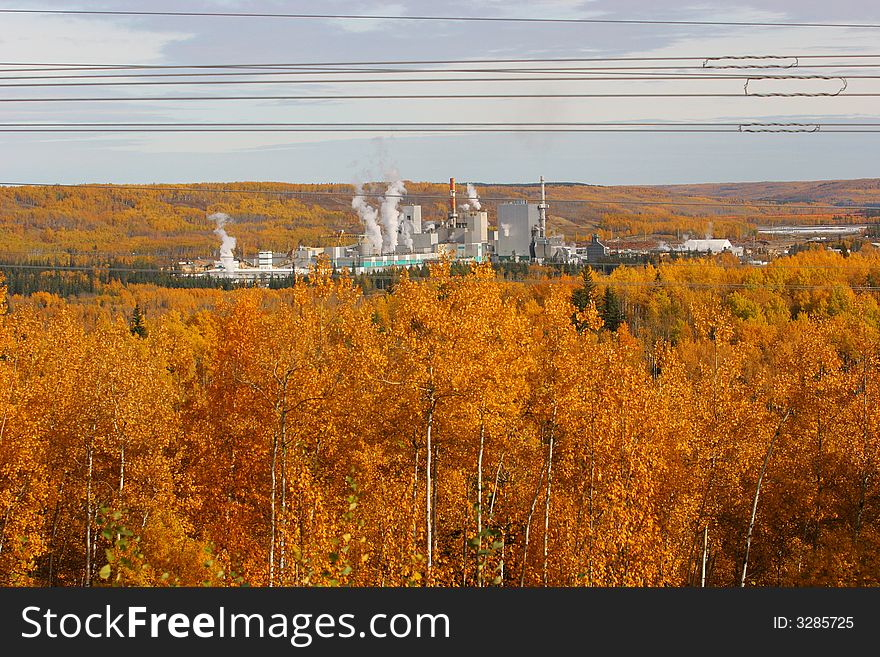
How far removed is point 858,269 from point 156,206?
359ft

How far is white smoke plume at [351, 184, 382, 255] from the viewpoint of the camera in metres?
97.2

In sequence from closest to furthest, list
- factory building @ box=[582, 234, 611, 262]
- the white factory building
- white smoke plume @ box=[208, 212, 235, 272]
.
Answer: the white factory building → white smoke plume @ box=[208, 212, 235, 272] → factory building @ box=[582, 234, 611, 262]

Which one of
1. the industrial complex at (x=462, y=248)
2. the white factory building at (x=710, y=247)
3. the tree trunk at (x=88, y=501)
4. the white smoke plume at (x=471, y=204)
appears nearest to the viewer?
the tree trunk at (x=88, y=501)

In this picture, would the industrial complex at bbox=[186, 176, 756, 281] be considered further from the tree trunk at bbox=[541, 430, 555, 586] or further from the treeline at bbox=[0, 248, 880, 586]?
the tree trunk at bbox=[541, 430, 555, 586]

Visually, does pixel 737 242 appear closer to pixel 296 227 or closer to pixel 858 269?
pixel 858 269

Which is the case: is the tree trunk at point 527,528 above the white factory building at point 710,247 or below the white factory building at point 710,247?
below

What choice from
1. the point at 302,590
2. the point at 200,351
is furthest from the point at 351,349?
the point at 200,351

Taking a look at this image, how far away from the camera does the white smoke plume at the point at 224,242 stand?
86000mm

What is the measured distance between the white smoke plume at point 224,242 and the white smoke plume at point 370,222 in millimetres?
12683

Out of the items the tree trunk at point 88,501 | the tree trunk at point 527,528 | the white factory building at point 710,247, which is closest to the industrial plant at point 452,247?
the white factory building at point 710,247

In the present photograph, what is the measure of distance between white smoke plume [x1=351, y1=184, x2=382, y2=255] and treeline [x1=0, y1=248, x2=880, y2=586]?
61461 mm

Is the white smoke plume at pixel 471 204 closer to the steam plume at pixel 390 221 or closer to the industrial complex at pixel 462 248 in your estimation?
the industrial complex at pixel 462 248

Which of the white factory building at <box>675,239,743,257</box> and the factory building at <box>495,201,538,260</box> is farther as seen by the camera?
the white factory building at <box>675,239,743,257</box>

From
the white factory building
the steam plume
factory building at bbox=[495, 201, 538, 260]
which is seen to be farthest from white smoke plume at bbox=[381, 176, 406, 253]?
the white factory building
